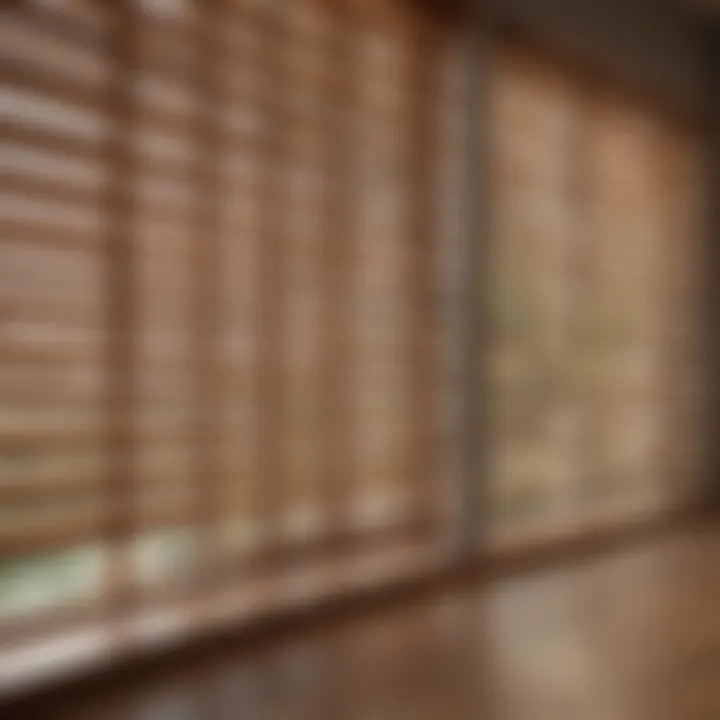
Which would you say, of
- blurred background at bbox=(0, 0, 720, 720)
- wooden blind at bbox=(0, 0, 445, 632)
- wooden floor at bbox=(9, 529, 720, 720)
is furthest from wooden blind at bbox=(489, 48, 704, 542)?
wooden floor at bbox=(9, 529, 720, 720)

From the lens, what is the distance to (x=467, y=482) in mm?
2289

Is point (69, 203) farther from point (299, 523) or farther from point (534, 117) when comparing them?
point (534, 117)

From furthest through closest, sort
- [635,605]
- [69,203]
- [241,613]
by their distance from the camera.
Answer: [635,605] → [241,613] → [69,203]

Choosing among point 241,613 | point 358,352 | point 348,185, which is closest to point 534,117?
point 348,185

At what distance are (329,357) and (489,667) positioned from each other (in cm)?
67

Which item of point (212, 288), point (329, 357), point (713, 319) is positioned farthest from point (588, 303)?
point (212, 288)

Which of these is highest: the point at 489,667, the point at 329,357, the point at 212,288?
the point at 212,288

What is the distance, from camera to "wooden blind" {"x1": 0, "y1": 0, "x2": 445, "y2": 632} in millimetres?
1585

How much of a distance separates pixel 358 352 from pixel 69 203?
0.69 m

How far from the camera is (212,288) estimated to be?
1.81 m

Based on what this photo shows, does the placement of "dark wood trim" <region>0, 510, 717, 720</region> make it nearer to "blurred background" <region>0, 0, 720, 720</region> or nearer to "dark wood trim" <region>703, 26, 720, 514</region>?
"blurred background" <region>0, 0, 720, 720</region>

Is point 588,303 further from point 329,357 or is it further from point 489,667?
point 489,667

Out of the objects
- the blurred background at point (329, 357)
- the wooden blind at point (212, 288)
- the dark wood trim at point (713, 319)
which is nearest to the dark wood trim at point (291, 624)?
the blurred background at point (329, 357)

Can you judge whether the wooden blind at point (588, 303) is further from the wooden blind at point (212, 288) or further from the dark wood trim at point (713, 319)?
the wooden blind at point (212, 288)
